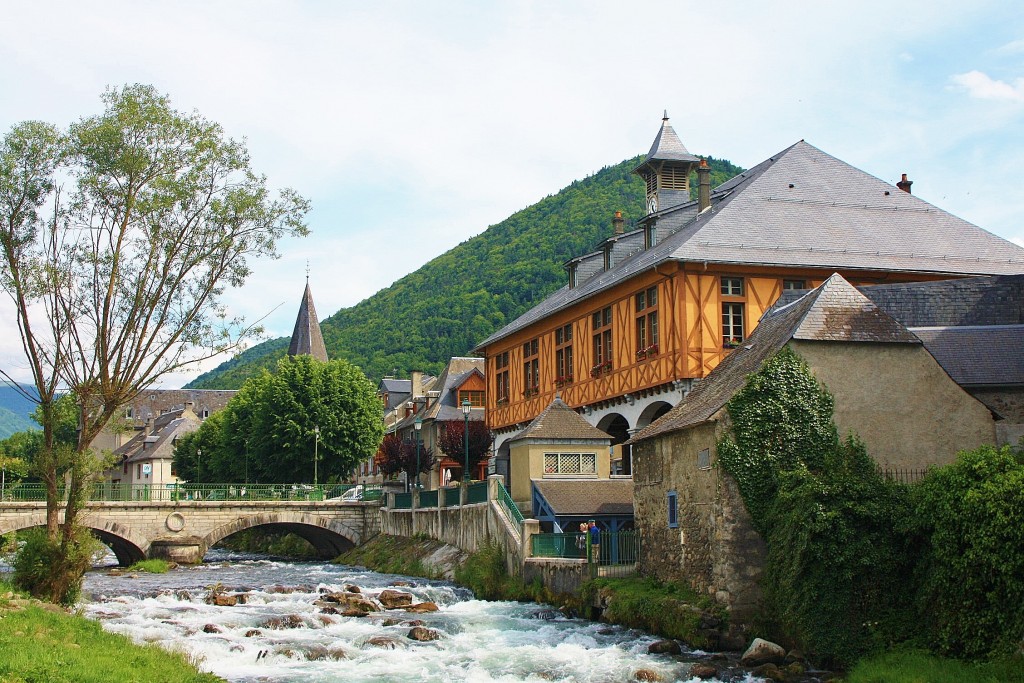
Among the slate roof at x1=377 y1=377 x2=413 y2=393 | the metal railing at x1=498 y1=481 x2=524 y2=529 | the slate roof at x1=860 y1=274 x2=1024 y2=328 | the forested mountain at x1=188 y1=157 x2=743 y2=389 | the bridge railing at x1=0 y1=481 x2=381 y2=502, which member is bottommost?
the metal railing at x1=498 y1=481 x2=524 y2=529

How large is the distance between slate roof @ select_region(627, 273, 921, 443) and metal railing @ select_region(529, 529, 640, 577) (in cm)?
228

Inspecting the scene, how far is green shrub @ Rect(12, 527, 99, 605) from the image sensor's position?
65.5ft

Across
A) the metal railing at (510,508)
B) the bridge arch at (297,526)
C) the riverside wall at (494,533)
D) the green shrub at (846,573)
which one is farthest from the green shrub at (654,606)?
the bridge arch at (297,526)

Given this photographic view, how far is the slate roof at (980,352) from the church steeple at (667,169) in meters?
19.2

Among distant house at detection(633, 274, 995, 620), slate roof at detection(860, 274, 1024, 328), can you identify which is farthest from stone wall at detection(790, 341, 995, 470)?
slate roof at detection(860, 274, 1024, 328)

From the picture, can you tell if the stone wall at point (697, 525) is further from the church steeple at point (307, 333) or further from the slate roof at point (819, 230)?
Answer: the church steeple at point (307, 333)

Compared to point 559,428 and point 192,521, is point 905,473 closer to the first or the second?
point 559,428

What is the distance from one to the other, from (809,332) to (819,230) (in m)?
13.0

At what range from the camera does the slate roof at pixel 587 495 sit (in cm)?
2575

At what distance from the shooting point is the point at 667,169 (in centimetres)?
4094

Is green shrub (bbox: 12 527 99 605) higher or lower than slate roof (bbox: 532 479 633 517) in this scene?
lower

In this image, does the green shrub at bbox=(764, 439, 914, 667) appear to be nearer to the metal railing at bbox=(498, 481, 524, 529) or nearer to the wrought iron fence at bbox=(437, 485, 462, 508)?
the metal railing at bbox=(498, 481, 524, 529)

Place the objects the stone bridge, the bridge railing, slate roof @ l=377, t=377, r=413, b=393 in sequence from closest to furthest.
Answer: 1. the bridge railing
2. the stone bridge
3. slate roof @ l=377, t=377, r=413, b=393

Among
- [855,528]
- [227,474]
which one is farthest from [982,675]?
[227,474]
